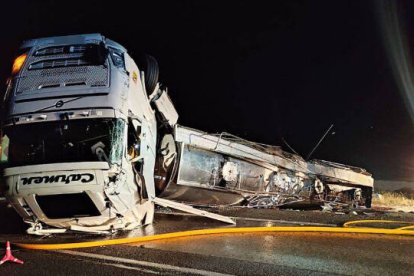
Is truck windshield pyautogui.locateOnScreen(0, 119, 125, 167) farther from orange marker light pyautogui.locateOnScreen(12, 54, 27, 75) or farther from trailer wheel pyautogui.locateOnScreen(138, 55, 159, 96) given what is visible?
trailer wheel pyautogui.locateOnScreen(138, 55, 159, 96)

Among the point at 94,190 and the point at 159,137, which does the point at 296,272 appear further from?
the point at 159,137

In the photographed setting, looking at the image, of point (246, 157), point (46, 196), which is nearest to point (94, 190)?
point (46, 196)

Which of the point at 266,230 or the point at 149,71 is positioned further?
the point at 149,71

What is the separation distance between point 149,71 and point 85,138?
2.32 metres

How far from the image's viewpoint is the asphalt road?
4.87m

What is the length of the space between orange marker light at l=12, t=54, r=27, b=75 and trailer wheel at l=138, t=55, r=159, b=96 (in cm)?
213

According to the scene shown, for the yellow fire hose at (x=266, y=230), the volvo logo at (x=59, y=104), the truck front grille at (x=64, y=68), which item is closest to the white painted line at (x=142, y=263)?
the yellow fire hose at (x=266, y=230)

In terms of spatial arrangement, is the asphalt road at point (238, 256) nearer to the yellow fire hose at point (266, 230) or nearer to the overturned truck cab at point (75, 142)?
the yellow fire hose at point (266, 230)

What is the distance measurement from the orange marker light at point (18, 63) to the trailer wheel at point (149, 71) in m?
2.13

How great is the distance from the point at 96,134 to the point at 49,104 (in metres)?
0.90

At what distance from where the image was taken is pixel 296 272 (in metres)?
4.79

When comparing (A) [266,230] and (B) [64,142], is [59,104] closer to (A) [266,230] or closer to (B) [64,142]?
(B) [64,142]

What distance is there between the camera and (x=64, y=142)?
655 centimetres

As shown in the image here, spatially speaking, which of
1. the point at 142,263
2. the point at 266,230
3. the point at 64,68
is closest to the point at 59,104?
the point at 64,68
